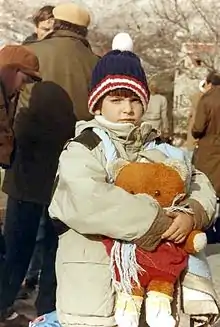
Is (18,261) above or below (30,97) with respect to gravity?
below

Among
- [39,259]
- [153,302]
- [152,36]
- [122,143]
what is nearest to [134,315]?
[153,302]

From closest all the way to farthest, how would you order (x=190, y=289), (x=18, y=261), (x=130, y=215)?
(x=130, y=215) → (x=190, y=289) → (x=18, y=261)

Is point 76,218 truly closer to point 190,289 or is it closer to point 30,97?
point 190,289

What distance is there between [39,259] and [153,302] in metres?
3.03

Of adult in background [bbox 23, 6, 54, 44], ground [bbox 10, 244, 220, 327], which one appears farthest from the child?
ground [bbox 10, 244, 220, 327]

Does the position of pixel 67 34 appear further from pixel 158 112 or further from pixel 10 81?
pixel 158 112

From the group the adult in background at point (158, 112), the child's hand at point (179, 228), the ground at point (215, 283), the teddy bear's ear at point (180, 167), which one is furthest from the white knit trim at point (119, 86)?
the adult in background at point (158, 112)

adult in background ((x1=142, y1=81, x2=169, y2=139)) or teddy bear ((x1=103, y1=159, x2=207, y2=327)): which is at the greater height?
teddy bear ((x1=103, y1=159, x2=207, y2=327))

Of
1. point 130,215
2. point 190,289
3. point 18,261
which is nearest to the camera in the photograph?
point 130,215

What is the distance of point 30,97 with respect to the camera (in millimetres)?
4906

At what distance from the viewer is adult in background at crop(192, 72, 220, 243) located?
7.86 m

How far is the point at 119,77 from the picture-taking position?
131 inches

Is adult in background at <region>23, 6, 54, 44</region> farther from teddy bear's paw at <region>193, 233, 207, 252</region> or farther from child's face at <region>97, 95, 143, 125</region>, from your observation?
teddy bear's paw at <region>193, 233, 207, 252</region>

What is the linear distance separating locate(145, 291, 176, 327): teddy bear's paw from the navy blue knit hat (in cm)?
75
